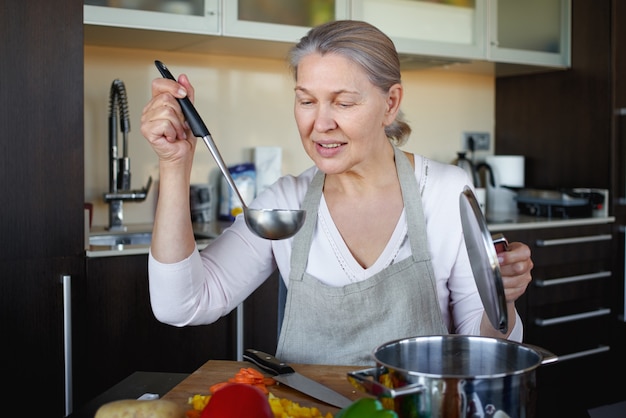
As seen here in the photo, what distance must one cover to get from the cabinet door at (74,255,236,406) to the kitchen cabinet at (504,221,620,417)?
4.67 feet

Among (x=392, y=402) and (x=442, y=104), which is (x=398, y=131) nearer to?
(x=392, y=402)

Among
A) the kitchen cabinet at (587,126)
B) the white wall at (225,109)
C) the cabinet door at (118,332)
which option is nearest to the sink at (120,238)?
the white wall at (225,109)

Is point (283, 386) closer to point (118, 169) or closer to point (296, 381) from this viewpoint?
point (296, 381)

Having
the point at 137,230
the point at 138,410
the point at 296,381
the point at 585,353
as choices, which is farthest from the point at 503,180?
the point at 138,410

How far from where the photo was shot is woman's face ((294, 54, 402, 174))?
4.89 feet

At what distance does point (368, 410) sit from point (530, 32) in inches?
121

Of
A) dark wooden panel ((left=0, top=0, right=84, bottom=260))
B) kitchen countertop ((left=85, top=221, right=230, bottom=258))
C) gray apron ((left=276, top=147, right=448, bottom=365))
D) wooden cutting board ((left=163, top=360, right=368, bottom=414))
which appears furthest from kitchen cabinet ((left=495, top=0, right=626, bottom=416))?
wooden cutting board ((left=163, top=360, right=368, bottom=414))

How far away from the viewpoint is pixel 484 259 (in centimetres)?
98

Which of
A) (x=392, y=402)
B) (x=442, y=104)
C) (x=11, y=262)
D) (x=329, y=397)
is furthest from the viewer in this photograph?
(x=442, y=104)

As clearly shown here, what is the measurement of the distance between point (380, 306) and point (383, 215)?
21 cm

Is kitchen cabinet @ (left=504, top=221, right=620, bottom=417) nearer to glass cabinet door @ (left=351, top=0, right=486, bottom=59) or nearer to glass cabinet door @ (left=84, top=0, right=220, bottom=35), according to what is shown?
glass cabinet door @ (left=351, top=0, right=486, bottom=59)

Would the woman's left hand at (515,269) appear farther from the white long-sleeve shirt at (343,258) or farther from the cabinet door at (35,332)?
the cabinet door at (35,332)

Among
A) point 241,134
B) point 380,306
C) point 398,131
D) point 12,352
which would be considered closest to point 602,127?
point 241,134

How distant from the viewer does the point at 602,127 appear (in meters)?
3.50
